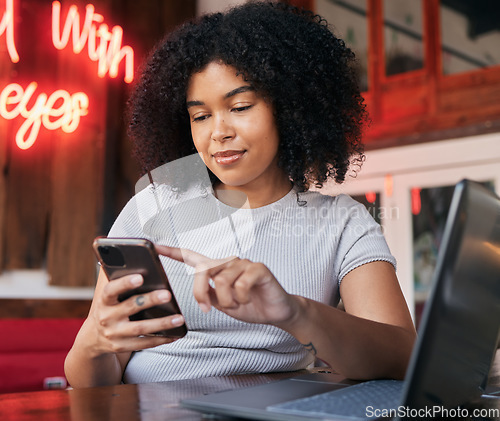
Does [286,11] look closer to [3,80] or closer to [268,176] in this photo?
[268,176]

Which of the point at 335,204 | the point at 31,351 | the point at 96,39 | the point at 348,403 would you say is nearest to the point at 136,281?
the point at 348,403

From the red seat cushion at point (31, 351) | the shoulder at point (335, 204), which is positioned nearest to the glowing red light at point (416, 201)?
the red seat cushion at point (31, 351)

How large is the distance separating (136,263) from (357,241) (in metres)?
0.53

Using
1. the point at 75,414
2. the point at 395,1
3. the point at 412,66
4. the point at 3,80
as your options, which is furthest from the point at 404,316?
the point at 395,1

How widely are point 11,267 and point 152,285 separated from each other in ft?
7.55

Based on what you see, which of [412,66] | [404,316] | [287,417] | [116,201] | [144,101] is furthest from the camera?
[412,66]

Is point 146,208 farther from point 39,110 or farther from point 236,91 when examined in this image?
point 39,110

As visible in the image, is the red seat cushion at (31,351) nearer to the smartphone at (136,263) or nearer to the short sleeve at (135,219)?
the short sleeve at (135,219)

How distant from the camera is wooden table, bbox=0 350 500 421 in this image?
1.99 ft

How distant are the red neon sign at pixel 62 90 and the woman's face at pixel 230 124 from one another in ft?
6.34

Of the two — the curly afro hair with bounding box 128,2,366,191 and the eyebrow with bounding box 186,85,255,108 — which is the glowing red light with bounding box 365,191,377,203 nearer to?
the curly afro hair with bounding box 128,2,366,191

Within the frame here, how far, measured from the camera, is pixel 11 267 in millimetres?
2770

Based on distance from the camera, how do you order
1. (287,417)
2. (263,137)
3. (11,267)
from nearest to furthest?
(287,417) < (263,137) < (11,267)

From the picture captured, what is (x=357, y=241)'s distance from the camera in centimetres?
111
